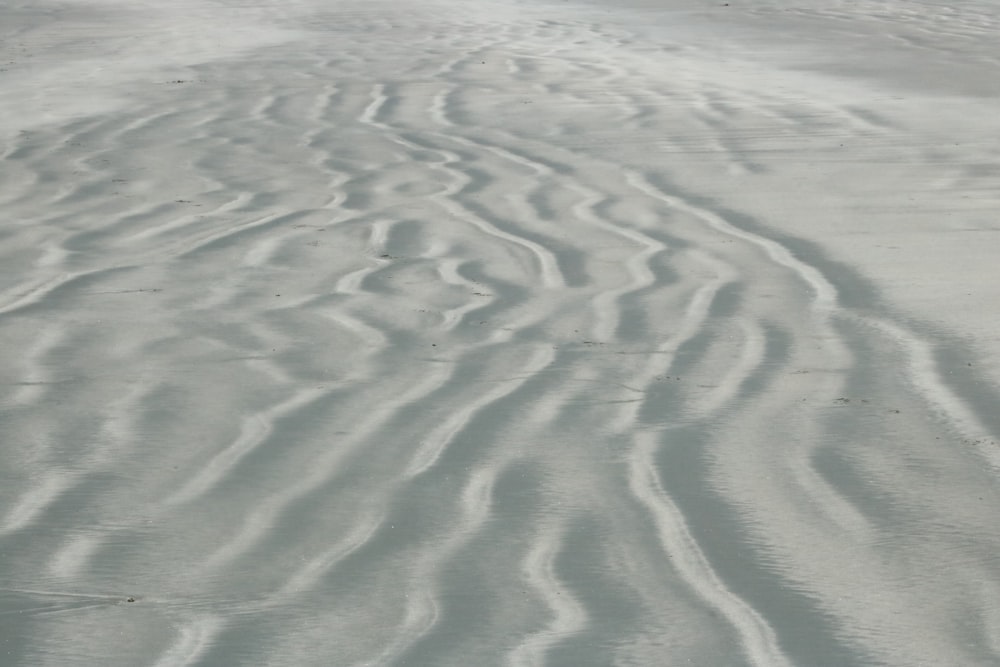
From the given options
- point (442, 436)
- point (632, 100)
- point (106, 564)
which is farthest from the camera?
point (632, 100)

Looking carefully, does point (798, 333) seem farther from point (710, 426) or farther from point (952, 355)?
point (710, 426)

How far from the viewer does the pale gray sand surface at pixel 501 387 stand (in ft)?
7.48

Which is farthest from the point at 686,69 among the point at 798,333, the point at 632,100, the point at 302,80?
the point at 798,333

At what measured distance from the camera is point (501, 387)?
3363 millimetres

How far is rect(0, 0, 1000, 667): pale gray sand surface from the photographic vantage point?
228cm

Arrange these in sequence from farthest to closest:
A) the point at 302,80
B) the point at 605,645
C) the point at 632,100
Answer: the point at 302,80 → the point at 632,100 → the point at 605,645

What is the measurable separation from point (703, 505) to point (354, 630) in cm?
74

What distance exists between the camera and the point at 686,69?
9398 mm

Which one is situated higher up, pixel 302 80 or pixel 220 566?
pixel 220 566

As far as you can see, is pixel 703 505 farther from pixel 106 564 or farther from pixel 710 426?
pixel 106 564

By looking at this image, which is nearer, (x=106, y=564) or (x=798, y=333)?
(x=106, y=564)

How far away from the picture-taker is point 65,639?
2.19m

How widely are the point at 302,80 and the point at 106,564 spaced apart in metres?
6.83

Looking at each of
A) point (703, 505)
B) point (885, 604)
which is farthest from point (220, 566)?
point (885, 604)
